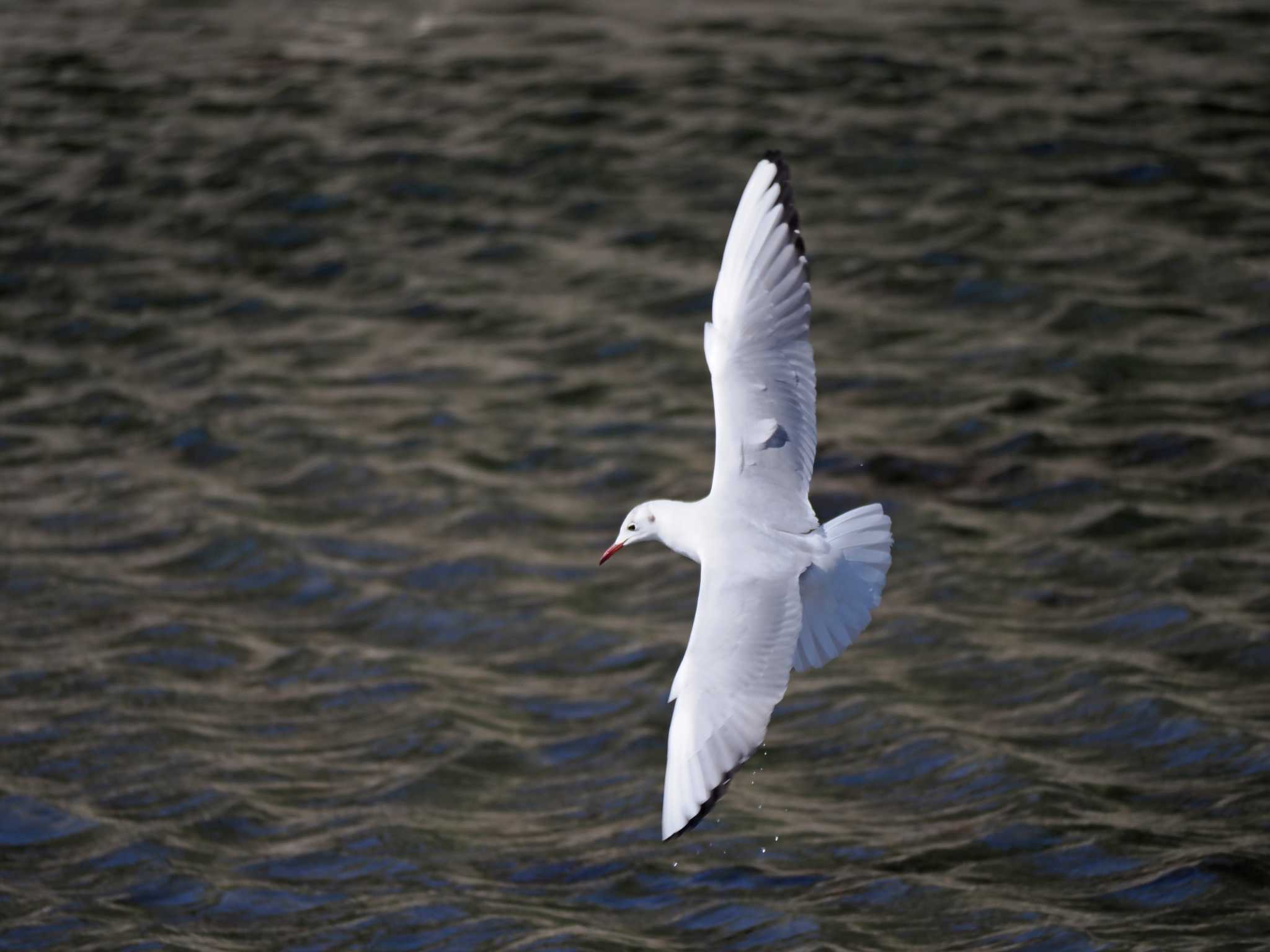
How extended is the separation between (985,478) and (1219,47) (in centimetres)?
507

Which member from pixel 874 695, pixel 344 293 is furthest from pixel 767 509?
pixel 344 293

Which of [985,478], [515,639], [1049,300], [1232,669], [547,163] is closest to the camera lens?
[1232,669]

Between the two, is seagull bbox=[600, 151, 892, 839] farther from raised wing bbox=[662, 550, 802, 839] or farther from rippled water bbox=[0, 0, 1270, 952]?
rippled water bbox=[0, 0, 1270, 952]

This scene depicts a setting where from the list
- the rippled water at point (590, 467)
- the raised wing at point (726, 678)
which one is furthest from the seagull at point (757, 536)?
the rippled water at point (590, 467)

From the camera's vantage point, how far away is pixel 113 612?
7574 mm

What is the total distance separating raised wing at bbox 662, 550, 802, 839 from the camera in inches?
180

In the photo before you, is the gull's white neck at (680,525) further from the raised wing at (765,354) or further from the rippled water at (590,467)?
the rippled water at (590,467)

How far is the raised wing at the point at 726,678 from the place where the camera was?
15.0 feet

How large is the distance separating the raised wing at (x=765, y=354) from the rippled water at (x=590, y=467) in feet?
4.58

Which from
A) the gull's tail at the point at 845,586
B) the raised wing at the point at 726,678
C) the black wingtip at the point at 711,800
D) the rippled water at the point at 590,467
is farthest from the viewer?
the rippled water at the point at 590,467

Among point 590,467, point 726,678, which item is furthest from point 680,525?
point 590,467

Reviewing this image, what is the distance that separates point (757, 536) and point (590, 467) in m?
3.32

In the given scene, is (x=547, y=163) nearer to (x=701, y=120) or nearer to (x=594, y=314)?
(x=701, y=120)

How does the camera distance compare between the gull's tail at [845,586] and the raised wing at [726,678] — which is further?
the gull's tail at [845,586]
